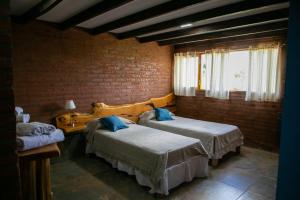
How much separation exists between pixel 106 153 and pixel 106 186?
0.67m

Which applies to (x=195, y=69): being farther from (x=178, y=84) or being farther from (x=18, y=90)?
(x=18, y=90)

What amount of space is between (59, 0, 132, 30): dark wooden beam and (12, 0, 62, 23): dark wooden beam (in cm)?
49

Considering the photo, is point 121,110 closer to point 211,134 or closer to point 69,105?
point 69,105

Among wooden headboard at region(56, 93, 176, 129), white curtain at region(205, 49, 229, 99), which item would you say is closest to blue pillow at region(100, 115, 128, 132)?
wooden headboard at region(56, 93, 176, 129)

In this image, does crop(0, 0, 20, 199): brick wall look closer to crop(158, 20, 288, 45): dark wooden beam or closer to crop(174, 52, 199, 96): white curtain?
crop(158, 20, 288, 45): dark wooden beam

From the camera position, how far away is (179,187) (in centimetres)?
281

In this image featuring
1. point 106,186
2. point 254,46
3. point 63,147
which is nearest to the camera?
point 106,186

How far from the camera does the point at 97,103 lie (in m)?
4.16

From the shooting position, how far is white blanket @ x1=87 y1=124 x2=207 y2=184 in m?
2.62

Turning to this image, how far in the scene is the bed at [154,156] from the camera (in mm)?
2592

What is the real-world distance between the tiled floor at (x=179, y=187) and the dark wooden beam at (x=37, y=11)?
2361 millimetres

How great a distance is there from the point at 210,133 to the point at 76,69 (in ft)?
8.98

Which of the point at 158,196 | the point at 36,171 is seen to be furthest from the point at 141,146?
the point at 36,171

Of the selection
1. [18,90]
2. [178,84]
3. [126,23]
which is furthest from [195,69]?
[18,90]
